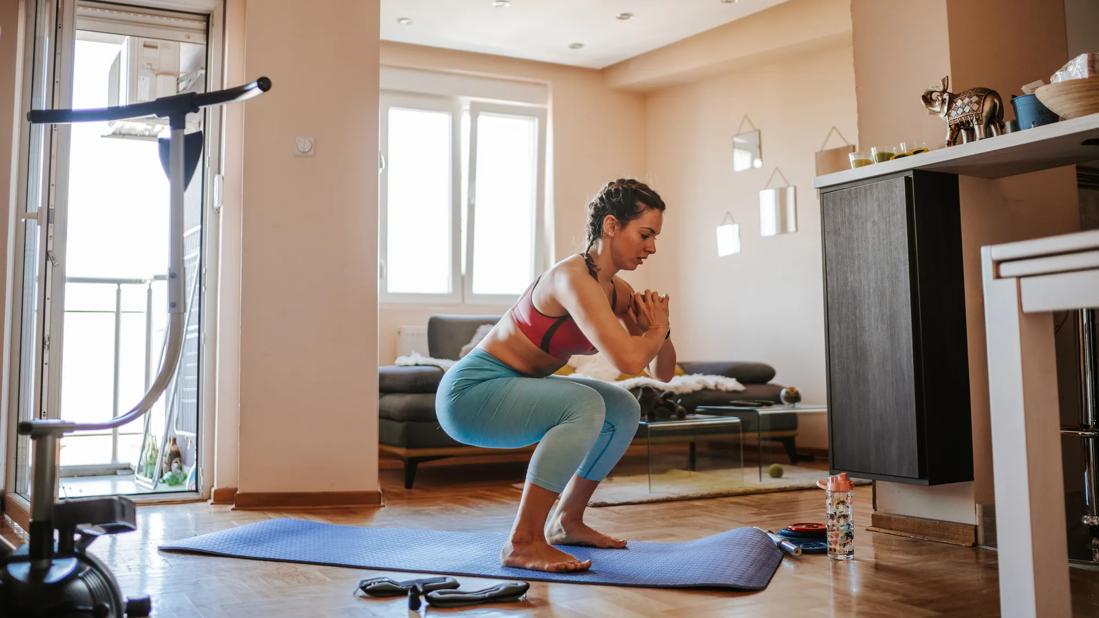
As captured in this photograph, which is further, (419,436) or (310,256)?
(419,436)

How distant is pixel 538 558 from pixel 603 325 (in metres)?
0.63

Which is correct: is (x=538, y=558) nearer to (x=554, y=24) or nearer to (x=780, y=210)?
(x=780, y=210)

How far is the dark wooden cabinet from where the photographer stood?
2736mm

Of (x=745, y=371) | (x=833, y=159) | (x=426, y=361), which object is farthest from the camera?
(x=745, y=371)

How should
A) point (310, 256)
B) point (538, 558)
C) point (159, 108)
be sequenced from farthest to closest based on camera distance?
point (310, 256), point (538, 558), point (159, 108)

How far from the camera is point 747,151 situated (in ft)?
22.1

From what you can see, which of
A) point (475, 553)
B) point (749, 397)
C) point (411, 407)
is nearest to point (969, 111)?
point (475, 553)

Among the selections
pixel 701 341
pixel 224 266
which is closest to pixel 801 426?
pixel 701 341

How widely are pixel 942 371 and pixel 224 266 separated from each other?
2892 millimetres

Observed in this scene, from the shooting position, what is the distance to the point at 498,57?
7121mm

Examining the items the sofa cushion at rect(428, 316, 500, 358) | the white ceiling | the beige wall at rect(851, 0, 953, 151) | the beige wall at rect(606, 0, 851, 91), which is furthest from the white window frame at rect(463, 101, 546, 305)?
the beige wall at rect(851, 0, 953, 151)

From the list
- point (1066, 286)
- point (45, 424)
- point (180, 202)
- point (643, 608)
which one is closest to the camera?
point (1066, 286)

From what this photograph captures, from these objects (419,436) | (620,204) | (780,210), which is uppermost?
(780,210)

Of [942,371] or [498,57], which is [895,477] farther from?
[498,57]
